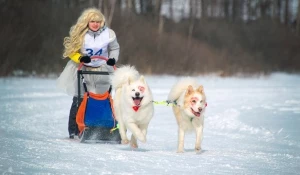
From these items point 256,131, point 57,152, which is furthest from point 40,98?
point 57,152

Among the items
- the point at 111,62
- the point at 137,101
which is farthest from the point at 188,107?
the point at 111,62

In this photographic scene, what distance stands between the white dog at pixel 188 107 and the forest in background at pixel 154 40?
1436 cm

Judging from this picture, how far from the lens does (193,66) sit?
28.0 m

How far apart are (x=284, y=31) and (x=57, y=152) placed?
31.8 meters

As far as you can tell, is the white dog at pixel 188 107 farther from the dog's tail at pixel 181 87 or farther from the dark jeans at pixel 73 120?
the dark jeans at pixel 73 120

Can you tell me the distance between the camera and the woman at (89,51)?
737 centimetres

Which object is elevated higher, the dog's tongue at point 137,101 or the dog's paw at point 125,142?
the dog's tongue at point 137,101

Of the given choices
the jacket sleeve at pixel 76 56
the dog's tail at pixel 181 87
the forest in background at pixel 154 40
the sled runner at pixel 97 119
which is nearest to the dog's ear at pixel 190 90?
the dog's tail at pixel 181 87

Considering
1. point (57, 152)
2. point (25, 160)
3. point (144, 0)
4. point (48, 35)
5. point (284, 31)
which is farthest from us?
point (144, 0)

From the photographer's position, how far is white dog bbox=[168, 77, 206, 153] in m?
6.50

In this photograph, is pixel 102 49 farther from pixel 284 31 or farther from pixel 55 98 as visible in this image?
pixel 284 31

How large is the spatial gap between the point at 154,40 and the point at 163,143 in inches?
767

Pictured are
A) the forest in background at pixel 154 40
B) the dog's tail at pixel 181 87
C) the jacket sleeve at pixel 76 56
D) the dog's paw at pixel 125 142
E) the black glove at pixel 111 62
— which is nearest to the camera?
the dog's tail at pixel 181 87

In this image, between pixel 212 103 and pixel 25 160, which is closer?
pixel 25 160
